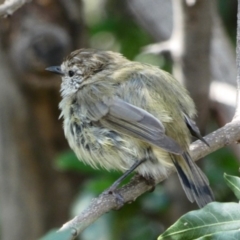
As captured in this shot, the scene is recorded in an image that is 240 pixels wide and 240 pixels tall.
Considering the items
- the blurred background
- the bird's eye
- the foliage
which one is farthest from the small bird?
the blurred background

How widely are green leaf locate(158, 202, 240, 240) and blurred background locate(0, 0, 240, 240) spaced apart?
7.27 feet

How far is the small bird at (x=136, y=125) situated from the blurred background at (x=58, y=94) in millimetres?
906

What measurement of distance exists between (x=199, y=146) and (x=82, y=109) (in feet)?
2.62

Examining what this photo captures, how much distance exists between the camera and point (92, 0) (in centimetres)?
740

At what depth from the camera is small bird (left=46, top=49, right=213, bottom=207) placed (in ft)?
12.2

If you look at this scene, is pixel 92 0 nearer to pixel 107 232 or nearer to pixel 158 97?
pixel 107 232

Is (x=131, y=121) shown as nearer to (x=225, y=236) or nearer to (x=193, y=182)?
(x=193, y=182)

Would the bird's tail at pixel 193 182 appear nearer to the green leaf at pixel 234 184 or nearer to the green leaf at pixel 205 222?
the green leaf at pixel 234 184

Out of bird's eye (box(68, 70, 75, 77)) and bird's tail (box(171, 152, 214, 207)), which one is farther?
bird's eye (box(68, 70, 75, 77))

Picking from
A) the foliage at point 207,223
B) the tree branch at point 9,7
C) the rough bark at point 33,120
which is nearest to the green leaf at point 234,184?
the foliage at point 207,223

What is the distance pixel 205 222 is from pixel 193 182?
914mm

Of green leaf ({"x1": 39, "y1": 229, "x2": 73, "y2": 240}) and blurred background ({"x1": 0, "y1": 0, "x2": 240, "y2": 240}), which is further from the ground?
blurred background ({"x1": 0, "y1": 0, "x2": 240, "y2": 240})

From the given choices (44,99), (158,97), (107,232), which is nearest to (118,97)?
(158,97)

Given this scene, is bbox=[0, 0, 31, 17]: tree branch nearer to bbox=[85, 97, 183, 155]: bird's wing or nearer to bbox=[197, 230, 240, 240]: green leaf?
bbox=[85, 97, 183, 155]: bird's wing
